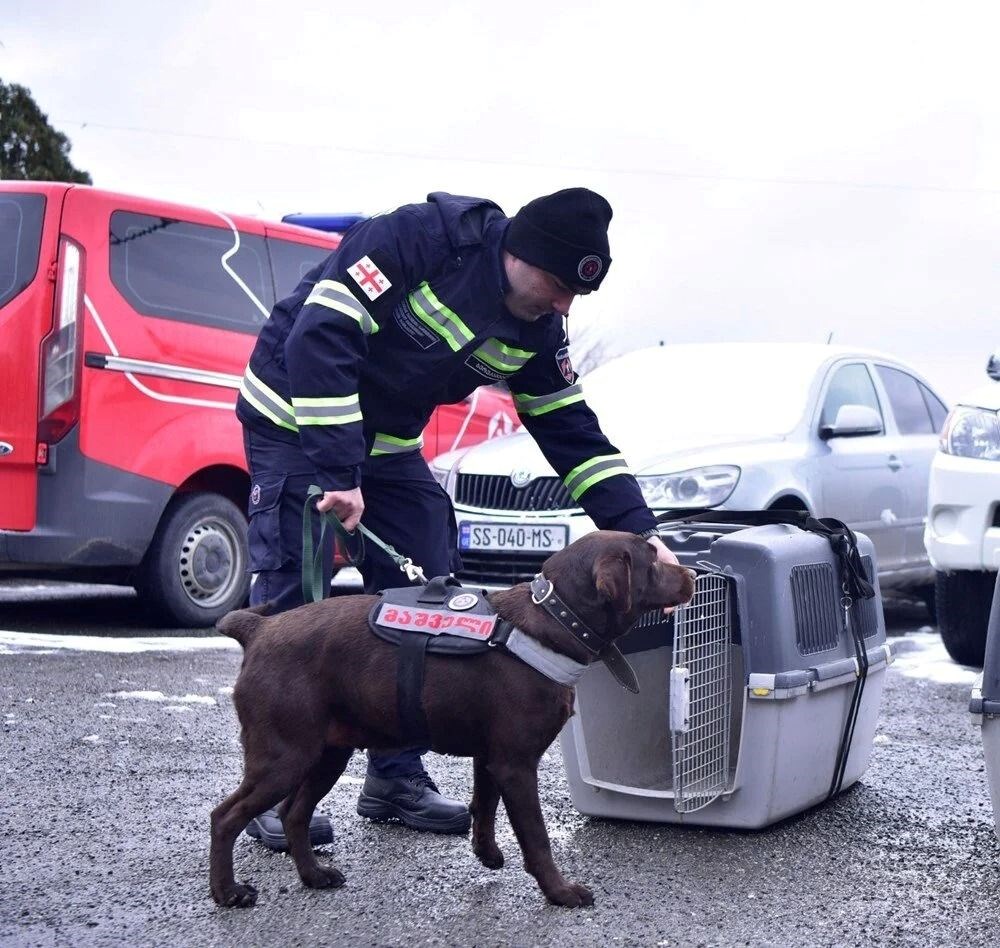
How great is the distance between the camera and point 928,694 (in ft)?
20.7

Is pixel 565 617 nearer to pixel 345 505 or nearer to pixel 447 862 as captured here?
pixel 345 505

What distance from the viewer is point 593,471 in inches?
165

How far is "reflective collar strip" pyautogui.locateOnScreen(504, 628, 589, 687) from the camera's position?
3.39 metres

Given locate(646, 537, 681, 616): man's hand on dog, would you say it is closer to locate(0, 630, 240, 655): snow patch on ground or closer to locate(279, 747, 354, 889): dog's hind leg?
locate(279, 747, 354, 889): dog's hind leg

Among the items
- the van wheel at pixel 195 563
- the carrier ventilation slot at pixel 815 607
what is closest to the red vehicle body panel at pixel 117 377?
the van wheel at pixel 195 563

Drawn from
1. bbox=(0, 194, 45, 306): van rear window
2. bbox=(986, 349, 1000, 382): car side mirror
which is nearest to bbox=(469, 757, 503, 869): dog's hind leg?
bbox=(986, 349, 1000, 382): car side mirror

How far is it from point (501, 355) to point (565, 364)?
29 centimetres

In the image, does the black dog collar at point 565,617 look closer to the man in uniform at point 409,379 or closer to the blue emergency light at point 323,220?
the man in uniform at point 409,379

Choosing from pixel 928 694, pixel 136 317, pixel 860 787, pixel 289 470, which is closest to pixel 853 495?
pixel 928 694

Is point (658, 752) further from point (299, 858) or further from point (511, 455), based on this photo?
point (511, 455)

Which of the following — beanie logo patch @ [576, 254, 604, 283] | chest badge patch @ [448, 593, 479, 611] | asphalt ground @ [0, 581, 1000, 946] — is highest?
beanie logo patch @ [576, 254, 604, 283]

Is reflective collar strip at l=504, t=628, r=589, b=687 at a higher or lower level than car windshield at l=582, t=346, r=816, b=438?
lower

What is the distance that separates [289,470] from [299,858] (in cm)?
101

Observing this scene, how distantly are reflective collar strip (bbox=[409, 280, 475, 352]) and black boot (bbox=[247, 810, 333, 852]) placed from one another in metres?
1.30
